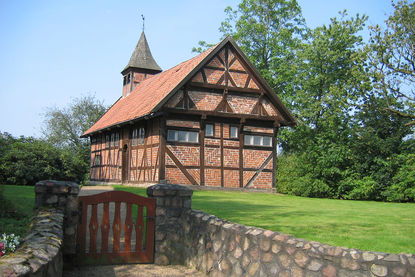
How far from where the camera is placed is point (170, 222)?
891cm

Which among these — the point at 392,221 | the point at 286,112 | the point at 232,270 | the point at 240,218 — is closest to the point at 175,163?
the point at 286,112

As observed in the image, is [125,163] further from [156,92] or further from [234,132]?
[234,132]

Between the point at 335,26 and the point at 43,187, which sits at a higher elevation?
the point at 335,26

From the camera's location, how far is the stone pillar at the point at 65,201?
7637mm

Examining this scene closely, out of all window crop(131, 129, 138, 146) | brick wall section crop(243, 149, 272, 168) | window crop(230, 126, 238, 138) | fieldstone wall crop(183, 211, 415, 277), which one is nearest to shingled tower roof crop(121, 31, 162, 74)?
window crop(131, 129, 138, 146)

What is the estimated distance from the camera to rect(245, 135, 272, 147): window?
21.0m

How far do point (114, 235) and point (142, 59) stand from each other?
27.4 m

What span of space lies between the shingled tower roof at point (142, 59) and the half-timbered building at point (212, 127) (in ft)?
39.9

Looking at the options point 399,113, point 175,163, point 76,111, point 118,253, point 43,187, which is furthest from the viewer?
point 76,111

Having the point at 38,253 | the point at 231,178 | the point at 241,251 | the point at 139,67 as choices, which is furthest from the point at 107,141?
the point at 38,253

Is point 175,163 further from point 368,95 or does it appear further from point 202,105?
point 368,95

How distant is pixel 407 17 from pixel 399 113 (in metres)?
4.52

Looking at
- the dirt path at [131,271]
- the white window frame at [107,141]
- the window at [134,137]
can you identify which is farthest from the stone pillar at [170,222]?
the white window frame at [107,141]

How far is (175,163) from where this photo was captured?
19.3m
